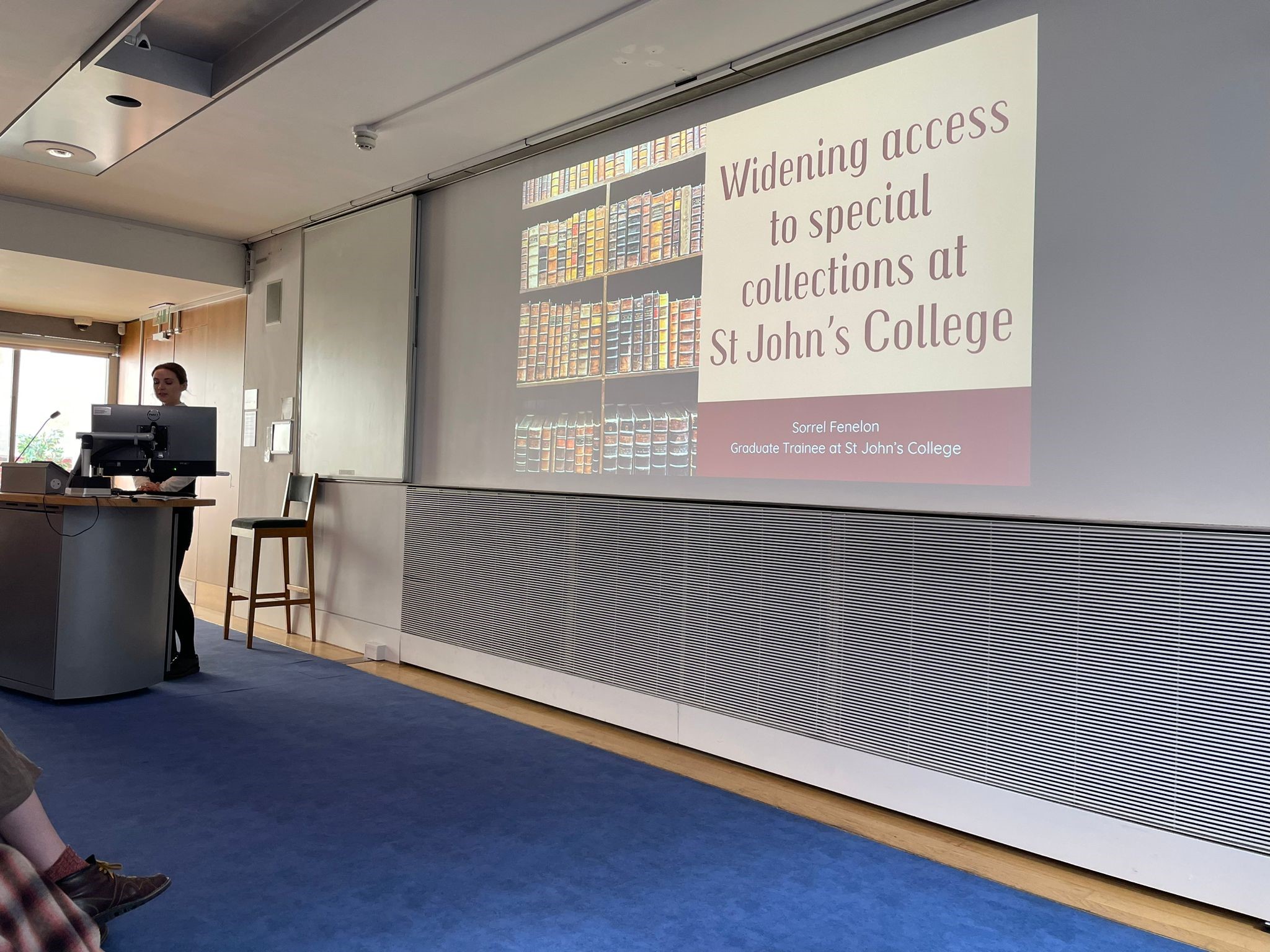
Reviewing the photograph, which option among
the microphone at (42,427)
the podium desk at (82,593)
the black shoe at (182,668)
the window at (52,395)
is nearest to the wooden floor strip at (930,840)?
Result: the black shoe at (182,668)

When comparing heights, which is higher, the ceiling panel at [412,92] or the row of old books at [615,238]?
the ceiling panel at [412,92]

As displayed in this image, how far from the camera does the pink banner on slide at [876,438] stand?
2.91m

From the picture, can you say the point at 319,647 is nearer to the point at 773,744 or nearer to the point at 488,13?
the point at 773,744

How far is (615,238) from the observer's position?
4270 millimetres

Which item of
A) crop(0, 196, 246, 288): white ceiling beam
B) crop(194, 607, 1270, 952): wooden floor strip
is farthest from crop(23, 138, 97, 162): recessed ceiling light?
crop(194, 607, 1270, 952): wooden floor strip

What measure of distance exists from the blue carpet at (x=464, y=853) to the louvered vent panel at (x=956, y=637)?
1.31 feet

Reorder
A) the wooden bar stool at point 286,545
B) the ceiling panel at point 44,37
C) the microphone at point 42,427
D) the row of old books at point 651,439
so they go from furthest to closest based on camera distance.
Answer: the wooden bar stool at point 286,545, the microphone at point 42,427, the row of old books at point 651,439, the ceiling panel at point 44,37

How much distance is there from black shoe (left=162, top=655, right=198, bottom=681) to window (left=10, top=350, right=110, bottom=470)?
4740 mm

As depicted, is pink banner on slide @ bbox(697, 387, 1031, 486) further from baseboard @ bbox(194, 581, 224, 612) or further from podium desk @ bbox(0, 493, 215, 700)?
baseboard @ bbox(194, 581, 224, 612)

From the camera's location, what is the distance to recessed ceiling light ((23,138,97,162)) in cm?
500

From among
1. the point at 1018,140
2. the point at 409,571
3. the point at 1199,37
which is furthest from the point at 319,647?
the point at 1199,37

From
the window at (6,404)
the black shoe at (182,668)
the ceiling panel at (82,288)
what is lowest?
the black shoe at (182,668)

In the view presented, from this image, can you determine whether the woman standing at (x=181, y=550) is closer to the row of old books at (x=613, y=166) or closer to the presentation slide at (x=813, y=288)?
the presentation slide at (x=813, y=288)

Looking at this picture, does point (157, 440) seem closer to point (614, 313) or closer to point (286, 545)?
point (286, 545)
